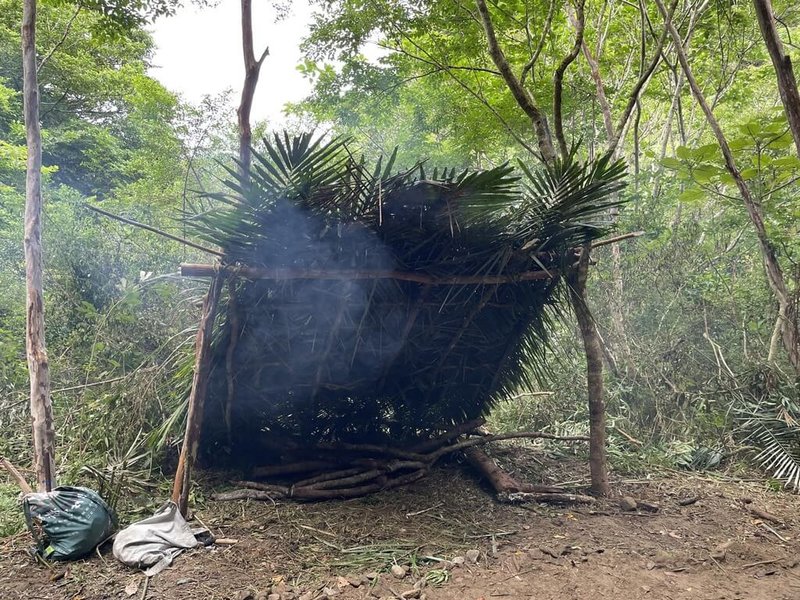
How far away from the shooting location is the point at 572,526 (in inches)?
118

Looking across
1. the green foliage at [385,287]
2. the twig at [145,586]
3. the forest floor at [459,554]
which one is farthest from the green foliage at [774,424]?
the twig at [145,586]

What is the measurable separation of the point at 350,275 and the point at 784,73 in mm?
2164

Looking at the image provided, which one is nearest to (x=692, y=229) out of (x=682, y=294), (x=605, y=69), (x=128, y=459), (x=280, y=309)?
(x=682, y=294)

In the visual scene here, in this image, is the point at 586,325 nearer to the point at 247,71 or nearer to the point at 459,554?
the point at 459,554

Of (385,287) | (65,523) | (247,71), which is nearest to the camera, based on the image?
(65,523)

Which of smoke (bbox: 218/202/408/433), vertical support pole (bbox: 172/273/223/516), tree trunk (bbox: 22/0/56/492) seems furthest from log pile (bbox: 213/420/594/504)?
tree trunk (bbox: 22/0/56/492)

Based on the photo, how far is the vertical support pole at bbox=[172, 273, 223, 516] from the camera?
9.19 ft

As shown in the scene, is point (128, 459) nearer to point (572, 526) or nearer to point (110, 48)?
point (572, 526)

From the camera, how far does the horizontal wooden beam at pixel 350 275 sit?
9.10 ft

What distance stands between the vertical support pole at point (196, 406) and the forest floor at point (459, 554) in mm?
263

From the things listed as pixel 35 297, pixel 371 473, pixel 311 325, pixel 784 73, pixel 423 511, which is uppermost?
pixel 784 73

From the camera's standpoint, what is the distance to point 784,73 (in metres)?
1.76

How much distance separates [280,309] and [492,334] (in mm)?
1617

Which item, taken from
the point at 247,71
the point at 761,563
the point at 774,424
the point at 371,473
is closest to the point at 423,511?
the point at 371,473
